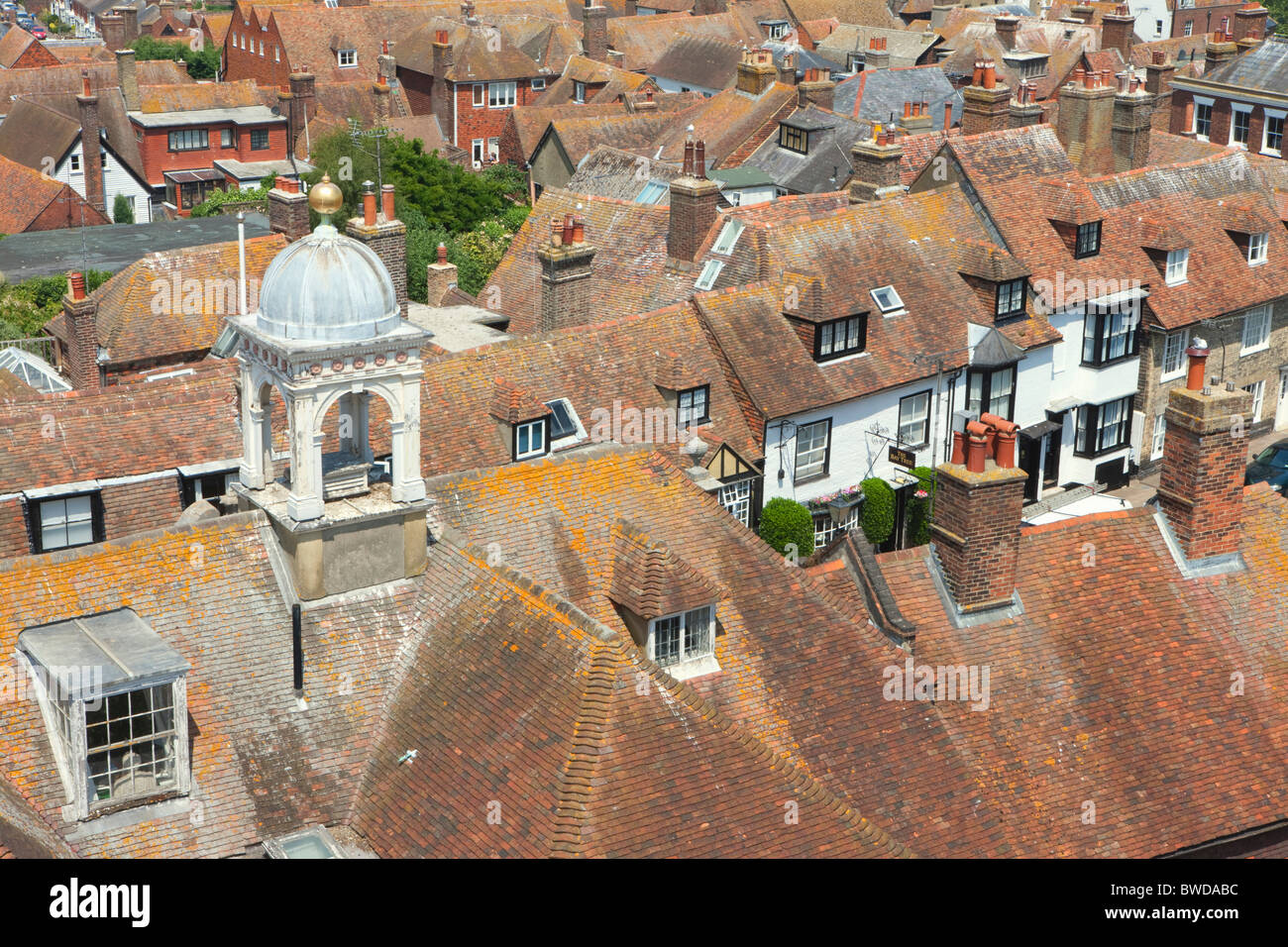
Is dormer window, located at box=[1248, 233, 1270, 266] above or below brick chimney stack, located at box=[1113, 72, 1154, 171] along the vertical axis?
below

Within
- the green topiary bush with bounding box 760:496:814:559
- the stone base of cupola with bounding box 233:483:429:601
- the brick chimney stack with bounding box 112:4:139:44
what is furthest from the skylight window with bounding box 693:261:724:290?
the brick chimney stack with bounding box 112:4:139:44

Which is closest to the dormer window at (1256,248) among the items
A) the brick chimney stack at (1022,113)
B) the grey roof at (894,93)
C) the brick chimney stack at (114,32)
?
the brick chimney stack at (1022,113)

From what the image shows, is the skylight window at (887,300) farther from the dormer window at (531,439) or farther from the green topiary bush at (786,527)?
the dormer window at (531,439)

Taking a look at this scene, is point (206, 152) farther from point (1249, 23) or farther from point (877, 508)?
point (877, 508)

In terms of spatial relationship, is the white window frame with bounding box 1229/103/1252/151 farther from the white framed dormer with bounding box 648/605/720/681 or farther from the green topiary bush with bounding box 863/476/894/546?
the white framed dormer with bounding box 648/605/720/681

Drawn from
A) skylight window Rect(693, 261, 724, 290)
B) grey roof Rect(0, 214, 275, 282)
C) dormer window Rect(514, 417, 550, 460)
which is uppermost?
skylight window Rect(693, 261, 724, 290)
